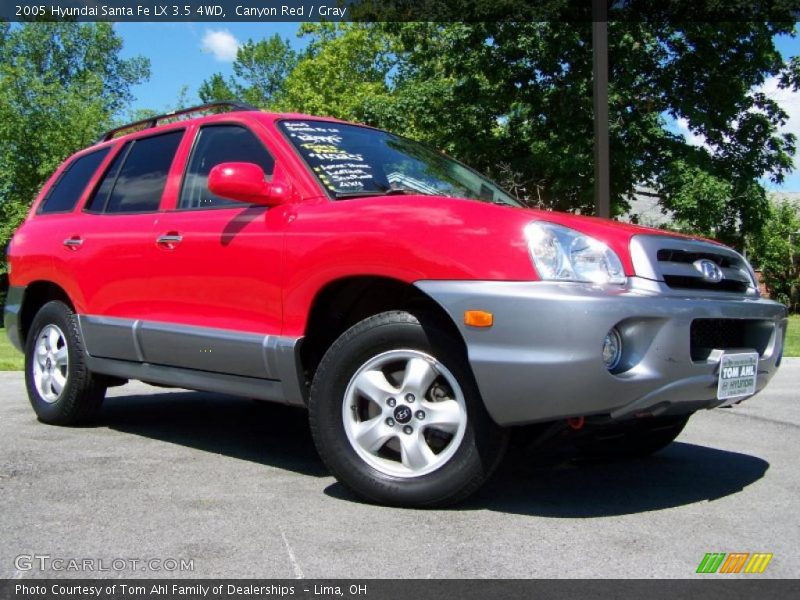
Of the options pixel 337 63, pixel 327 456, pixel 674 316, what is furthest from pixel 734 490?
pixel 337 63

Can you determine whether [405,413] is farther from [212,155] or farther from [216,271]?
[212,155]

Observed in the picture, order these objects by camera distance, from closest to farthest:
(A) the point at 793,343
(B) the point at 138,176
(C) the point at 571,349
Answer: (C) the point at 571,349, (B) the point at 138,176, (A) the point at 793,343

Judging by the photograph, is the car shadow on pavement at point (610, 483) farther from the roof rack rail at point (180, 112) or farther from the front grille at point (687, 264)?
the roof rack rail at point (180, 112)

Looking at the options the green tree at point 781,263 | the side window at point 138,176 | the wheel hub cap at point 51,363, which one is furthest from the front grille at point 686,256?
the green tree at point 781,263

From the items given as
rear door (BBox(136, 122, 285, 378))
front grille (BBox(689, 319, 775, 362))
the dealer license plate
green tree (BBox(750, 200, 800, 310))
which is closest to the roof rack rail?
rear door (BBox(136, 122, 285, 378))

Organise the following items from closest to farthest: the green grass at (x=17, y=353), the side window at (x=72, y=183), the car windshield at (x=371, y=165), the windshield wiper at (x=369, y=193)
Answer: the windshield wiper at (x=369, y=193) < the car windshield at (x=371, y=165) < the side window at (x=72, y=183) < the green grass at (x=17, y=353)

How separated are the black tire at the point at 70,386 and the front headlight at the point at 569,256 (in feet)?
10.4

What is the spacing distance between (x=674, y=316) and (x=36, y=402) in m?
4.18

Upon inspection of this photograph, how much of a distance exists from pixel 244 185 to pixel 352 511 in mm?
1547

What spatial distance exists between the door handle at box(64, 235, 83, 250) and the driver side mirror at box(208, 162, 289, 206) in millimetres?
1651

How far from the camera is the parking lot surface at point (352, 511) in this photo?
3008 mm

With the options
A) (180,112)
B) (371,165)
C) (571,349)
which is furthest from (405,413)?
(180,112)

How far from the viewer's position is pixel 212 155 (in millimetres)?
4852

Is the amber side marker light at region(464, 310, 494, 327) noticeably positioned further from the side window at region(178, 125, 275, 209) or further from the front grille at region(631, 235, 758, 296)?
the side window at region(178, 125, 275, 209)
